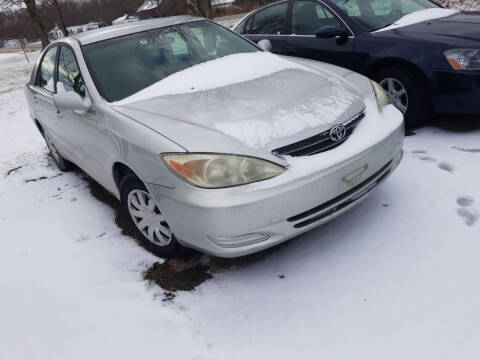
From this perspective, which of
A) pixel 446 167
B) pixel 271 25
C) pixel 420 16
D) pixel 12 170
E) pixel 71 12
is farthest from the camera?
pixel 71 12

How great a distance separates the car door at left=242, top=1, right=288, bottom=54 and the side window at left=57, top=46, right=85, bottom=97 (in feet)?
8.34

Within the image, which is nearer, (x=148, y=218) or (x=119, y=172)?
(x=148, y=218)

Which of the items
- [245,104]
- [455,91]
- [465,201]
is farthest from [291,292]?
[455,91]

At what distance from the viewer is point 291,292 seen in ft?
8.06

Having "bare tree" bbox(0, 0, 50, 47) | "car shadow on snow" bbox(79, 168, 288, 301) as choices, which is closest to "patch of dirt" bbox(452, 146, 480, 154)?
"car shadow on snow" bbox(79, 168, 288, 301)

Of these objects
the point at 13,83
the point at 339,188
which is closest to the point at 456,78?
the point at 339,188

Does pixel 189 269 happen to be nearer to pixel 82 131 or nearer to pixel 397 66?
pixel 82 131

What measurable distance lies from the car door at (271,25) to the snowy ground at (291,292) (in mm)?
2430

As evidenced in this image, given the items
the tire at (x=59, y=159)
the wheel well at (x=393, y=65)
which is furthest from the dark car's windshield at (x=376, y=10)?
the tire at (x=59, y=159)

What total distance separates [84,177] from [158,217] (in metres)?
2.17

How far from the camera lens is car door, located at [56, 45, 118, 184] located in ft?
9.92

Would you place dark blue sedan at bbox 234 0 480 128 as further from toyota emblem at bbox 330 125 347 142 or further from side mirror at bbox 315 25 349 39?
toyota emblem at bbox 330 125 347 142

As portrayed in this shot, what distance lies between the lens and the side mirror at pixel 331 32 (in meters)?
4.45

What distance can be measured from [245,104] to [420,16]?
9.90 feet
